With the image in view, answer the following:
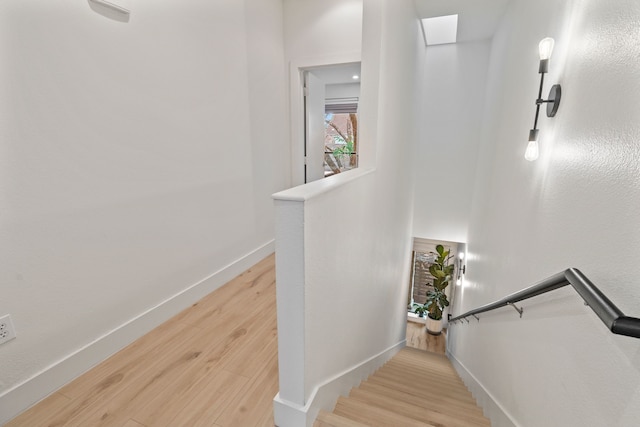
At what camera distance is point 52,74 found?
147 cm

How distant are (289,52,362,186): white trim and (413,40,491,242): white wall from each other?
2.03 metres

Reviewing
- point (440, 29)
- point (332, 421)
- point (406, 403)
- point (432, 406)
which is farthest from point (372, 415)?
point (440, 29)

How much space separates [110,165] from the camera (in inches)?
69.7

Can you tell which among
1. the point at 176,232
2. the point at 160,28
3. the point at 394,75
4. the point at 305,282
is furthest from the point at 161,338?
the point at 394,75

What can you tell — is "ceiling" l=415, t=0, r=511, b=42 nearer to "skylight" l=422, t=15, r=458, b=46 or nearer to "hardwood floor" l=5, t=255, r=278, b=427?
"skylight" l=422, t=15, r=458, b=46

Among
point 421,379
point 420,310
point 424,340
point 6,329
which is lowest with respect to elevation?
point 424,340

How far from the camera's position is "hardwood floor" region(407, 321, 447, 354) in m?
5.83

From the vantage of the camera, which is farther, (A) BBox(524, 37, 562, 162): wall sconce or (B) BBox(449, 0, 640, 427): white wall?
(A) BBox(524, 37, 562, 162): wall sconce

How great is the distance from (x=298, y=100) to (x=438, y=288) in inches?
180

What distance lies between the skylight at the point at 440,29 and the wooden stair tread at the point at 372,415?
13.4 feet

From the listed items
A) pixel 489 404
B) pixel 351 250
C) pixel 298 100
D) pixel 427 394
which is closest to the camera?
pixel 351 250

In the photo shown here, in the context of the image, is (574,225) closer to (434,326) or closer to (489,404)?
(489,404)

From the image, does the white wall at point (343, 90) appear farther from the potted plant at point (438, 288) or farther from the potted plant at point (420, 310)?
the potted plant at point (420, 310)

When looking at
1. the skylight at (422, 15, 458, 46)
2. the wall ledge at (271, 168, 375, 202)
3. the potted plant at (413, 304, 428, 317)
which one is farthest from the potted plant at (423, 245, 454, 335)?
the wall ledge at (271, 168, 375, 202)
